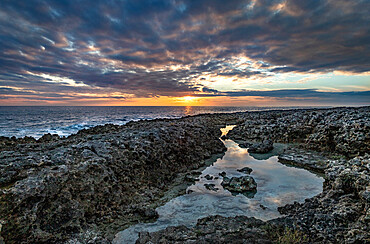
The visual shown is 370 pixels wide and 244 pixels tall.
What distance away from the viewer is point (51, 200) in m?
5.58

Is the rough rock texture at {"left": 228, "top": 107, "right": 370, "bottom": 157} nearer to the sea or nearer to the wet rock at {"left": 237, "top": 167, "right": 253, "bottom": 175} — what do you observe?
the wet rock at {"left": 237, "top": 167, "right": 253, "bottom": 175}

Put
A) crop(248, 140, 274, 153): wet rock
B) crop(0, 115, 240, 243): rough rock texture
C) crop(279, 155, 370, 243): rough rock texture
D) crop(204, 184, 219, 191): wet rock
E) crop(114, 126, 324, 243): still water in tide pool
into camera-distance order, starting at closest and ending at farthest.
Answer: crop(279, 155, 370, 243): rough rock texture → crop(0, 115, 240, 243): rough rock texture → crop(114, 126, 324, 243): still water in tide pool → crop(204, 184, 219, 191): wet rock → crop(248, 140, 274, 153): wet rock

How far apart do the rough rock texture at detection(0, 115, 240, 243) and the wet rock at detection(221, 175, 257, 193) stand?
121 inches

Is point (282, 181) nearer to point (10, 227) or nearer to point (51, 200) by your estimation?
point (51, 200)

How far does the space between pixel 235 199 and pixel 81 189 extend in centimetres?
633

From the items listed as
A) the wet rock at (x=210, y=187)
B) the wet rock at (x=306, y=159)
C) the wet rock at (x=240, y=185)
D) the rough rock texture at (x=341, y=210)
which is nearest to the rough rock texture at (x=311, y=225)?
the rough rock texture at (x=341, y=210)

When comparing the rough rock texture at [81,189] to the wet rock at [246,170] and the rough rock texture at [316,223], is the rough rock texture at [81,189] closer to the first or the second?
the rough rock texture at [316,223]

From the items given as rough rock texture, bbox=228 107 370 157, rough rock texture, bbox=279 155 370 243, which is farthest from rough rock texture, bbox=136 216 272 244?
rough rock texture, bbox=228 107 370 157

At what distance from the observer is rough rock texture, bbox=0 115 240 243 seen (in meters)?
5.01

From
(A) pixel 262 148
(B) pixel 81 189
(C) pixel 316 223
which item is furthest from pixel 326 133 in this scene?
(B) pixel 81 189

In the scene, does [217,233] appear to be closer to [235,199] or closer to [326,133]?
[235,199]

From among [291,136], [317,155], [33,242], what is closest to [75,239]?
[33,242]

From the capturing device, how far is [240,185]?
877cm

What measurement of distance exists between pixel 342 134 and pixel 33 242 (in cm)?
1952
